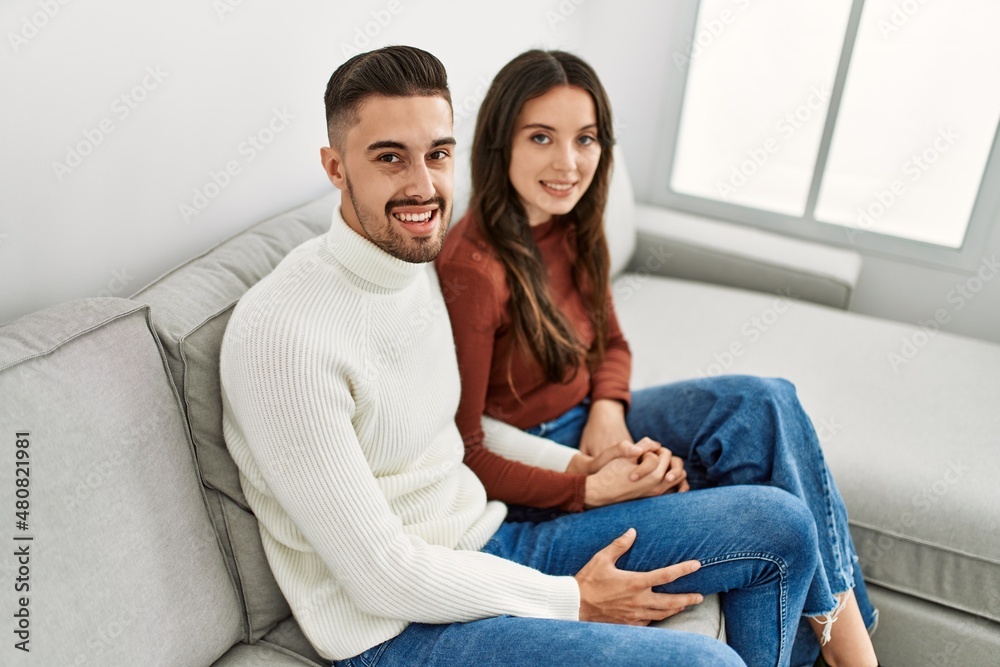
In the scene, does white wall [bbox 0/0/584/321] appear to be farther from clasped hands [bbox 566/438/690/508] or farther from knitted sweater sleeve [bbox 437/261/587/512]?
clasped hands [bbox 566/438/690/508]

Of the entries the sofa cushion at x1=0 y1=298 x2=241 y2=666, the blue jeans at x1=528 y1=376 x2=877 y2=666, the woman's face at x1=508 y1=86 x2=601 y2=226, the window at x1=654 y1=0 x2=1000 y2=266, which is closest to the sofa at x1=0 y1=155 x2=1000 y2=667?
the sofa cushion at x1=0 y1=298 x2=241 y2=666

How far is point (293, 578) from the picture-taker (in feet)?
3.48

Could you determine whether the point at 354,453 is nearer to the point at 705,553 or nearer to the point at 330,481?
the point at 330,481

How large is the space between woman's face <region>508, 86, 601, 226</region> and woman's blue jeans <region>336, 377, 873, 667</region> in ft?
1.41

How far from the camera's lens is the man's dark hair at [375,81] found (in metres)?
0.99

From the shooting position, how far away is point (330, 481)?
3.14 ft

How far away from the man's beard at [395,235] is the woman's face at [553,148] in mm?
347

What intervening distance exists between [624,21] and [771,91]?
520 millimetres

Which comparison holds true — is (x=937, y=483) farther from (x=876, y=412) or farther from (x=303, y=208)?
(x=303, y=208)

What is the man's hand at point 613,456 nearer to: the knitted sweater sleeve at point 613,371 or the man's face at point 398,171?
the knitted sweater sleeve at point 613,371

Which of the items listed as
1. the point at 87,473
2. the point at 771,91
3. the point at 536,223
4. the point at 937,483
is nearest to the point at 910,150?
the point at 771,91

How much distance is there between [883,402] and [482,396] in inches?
37.4

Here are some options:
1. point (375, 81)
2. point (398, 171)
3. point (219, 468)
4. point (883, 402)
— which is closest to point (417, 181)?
point (398, 171)

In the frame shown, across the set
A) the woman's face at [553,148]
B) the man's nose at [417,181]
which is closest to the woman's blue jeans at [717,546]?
the woman's face at [553,148]
